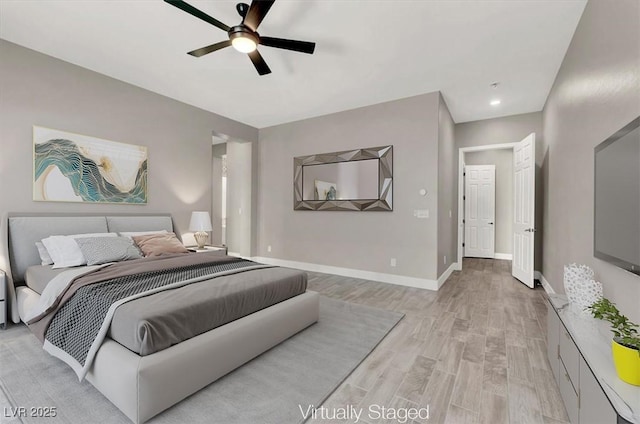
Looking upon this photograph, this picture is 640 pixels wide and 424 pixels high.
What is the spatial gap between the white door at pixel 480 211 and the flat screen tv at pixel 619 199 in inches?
203

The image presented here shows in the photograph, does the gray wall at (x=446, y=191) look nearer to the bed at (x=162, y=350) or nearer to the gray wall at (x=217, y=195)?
the bed at (x=162, y=350)

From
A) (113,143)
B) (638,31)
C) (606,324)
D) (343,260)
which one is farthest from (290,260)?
(638,31)

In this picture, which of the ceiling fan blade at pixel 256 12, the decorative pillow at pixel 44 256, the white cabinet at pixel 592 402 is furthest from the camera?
the decorative pillow at pixel 44 256

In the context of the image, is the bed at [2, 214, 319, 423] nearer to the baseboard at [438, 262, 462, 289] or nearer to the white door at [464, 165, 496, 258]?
the baseboard at [438, 262, 462, 289]

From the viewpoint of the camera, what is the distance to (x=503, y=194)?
6.63 metres

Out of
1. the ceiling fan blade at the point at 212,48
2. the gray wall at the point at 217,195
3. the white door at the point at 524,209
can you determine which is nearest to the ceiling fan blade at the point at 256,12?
the ceiling fan blade at the point at 212,48

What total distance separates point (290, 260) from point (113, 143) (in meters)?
3.33

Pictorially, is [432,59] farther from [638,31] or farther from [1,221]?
[1,221]

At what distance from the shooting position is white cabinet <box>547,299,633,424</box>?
43.4 inches

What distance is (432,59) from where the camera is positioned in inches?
123

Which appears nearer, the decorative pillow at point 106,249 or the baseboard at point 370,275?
the decorative pillow at point 106,249

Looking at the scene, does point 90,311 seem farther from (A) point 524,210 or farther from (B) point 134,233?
(A) point 524,210

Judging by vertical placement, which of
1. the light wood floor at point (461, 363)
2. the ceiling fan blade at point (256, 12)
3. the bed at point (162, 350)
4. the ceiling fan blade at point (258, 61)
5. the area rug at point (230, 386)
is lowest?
the light wood floor at point (461, 363)

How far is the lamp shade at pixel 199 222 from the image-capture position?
4.24 meters
